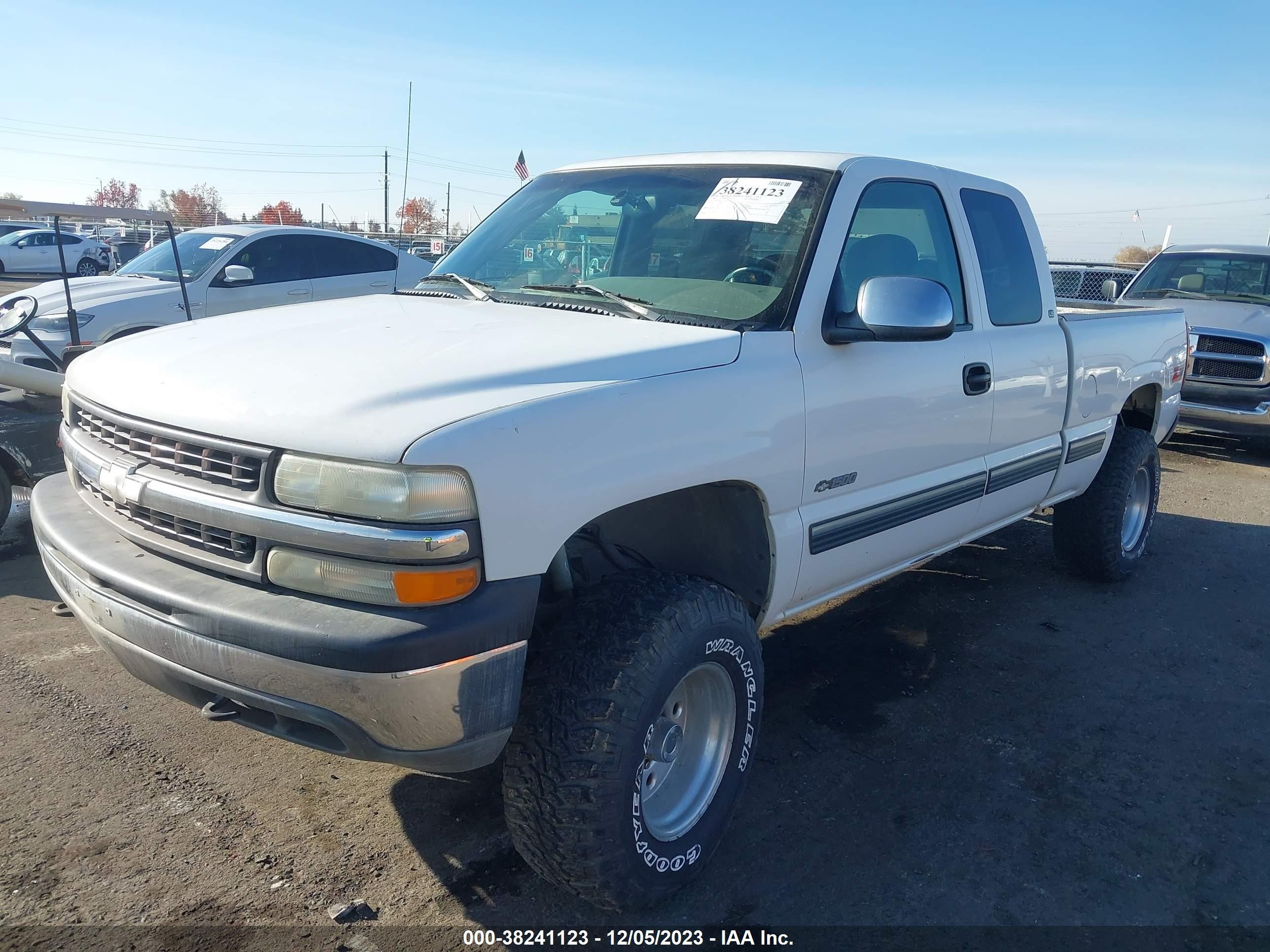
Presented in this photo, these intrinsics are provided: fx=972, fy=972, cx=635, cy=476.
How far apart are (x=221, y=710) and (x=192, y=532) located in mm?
446

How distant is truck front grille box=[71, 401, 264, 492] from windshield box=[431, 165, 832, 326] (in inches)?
52.4

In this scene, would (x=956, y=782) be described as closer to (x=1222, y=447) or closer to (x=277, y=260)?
(x=277, y=260)

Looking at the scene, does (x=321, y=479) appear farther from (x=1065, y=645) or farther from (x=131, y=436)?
Result: (x=1065, y=645)

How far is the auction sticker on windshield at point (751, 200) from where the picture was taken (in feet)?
11.0

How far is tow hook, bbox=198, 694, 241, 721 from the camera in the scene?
7.70 feet

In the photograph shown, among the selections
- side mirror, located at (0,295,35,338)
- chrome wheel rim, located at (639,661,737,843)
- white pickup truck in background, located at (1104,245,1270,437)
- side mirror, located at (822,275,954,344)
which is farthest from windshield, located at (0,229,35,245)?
chrome wheel rim, located at (639,661,737,843)

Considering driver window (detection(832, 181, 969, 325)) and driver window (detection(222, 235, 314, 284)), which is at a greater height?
driver window (detection(832, 181, 969, 325))

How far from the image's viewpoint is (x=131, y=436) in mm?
2625

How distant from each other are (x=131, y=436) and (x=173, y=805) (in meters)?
1.24

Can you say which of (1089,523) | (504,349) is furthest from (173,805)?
(1089,523)

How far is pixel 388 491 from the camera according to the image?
7.04 feet

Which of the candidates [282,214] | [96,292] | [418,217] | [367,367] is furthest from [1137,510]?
[418,217]

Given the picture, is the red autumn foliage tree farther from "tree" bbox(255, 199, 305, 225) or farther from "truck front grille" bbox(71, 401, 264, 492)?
"truck front grille" bbox(71, 401, 264, 492)

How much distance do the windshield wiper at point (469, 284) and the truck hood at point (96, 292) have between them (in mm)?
5484
